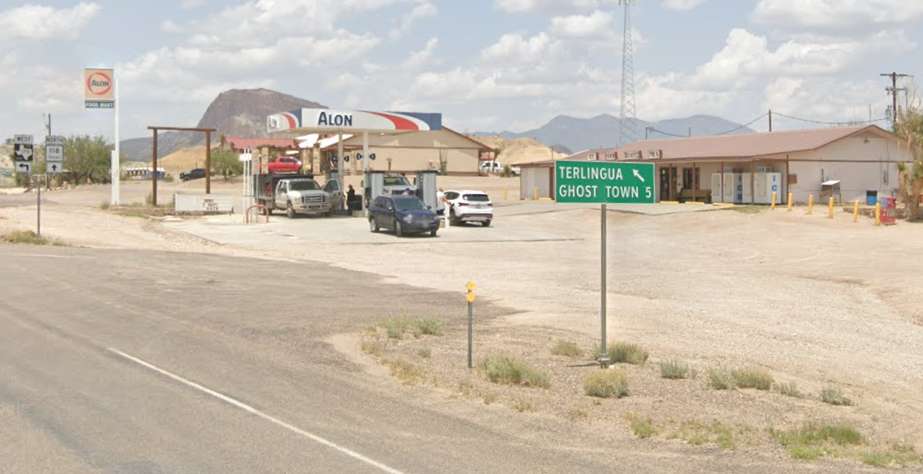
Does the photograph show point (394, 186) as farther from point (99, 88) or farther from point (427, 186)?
point (99, 88)

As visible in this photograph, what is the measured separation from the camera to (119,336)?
1513 centimetres

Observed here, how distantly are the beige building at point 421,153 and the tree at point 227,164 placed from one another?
25812 millimetres

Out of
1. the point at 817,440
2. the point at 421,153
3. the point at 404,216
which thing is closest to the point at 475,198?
the point at 404,216

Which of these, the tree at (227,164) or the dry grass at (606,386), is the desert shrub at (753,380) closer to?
the dry grass at (606,386)

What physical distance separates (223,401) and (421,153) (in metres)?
89.2

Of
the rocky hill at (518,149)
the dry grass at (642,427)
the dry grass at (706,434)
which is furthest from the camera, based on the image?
the rocky hill at (518,149)

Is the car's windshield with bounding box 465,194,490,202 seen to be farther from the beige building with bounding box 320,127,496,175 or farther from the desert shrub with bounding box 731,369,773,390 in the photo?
the beige building with bounding box 320,127,496,175

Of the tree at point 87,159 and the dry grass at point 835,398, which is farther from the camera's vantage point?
the tree at point 87,159

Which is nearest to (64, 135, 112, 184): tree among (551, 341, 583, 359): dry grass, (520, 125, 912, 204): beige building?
(520, 125, 912, 204): beige building

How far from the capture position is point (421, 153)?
326ft

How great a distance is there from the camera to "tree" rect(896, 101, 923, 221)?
45.5 meters

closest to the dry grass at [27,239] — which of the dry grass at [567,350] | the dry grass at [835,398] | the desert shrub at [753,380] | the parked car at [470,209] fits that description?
the parked car at [470,209]

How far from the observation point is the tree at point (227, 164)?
11975cm

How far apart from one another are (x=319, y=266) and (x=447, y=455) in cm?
2058
